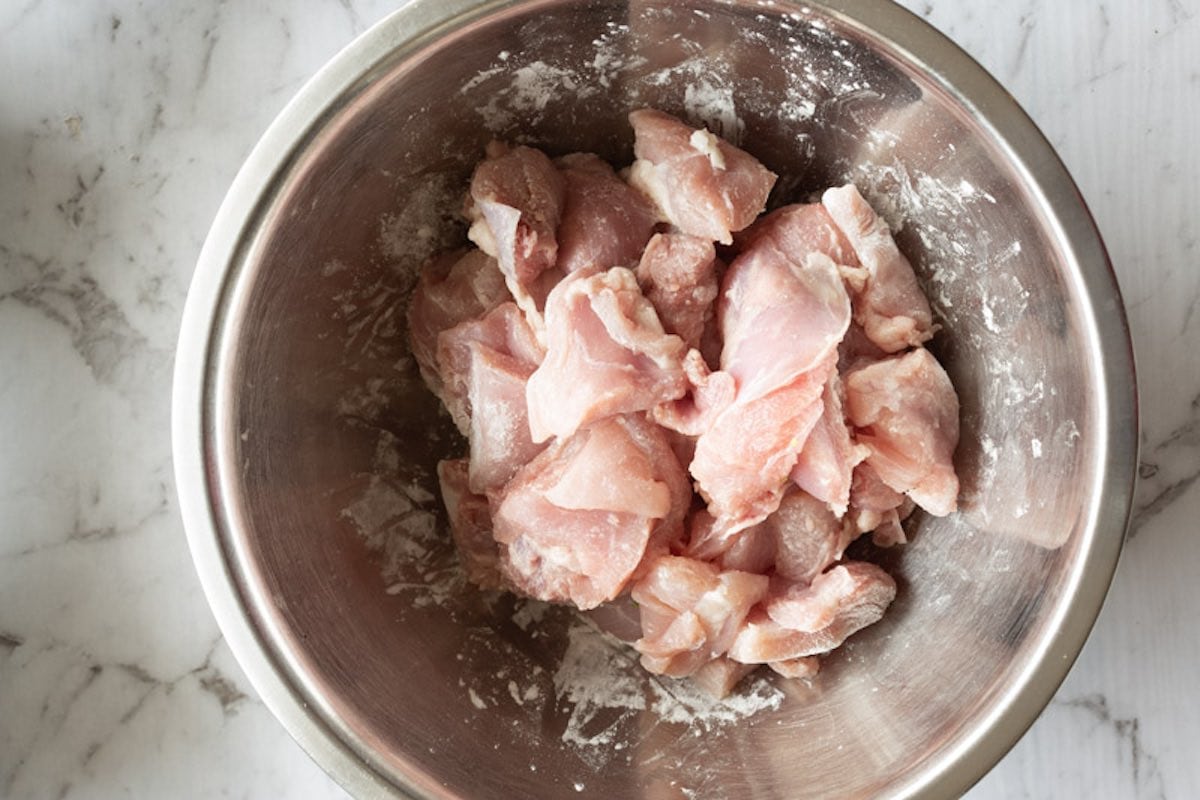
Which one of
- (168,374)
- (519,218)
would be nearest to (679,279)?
(519,218)

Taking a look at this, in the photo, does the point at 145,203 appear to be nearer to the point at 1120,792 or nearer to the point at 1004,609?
the point at 1004,609

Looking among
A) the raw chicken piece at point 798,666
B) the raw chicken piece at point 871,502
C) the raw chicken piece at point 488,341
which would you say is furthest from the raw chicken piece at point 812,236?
the raw chicken piece at point 798,666

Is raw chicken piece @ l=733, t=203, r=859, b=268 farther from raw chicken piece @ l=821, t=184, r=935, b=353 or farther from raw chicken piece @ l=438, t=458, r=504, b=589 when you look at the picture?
raw chicken piece @ l=438, t=458, r=504, b=589

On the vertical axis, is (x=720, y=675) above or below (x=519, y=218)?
below

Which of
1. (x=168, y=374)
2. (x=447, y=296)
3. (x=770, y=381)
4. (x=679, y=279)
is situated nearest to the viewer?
(x=770, y=381)

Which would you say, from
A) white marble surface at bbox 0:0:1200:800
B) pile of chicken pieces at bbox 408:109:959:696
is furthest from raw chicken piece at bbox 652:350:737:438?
white marble surface at bbox 0:0:1200:800

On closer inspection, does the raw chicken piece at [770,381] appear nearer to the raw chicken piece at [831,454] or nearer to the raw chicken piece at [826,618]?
the raw chicken piece at [831,454]

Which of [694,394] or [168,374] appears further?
[168,374]

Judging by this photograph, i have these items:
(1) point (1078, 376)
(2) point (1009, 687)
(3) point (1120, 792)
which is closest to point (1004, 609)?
(2) point (1009, 687)

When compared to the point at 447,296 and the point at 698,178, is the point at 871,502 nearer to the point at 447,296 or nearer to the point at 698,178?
the point at 698,178
